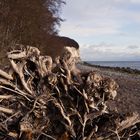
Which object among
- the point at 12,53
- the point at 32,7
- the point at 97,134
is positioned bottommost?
the point at 97,134

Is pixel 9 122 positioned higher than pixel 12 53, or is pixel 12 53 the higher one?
pixel 12 53

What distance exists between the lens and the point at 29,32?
34344 mm

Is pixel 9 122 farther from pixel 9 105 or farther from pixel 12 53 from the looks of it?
pixel 12 53

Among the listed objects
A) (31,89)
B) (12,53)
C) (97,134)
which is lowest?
(97,134)

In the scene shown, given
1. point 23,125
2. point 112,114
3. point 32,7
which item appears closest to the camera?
point 23,125

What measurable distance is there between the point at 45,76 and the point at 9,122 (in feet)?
3.59

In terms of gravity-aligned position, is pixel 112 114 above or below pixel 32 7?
below

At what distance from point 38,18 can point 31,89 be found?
80.6ft

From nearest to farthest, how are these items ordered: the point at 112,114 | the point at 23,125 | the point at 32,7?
1. the point at 23,125
2. the point at 112,114
3. the point at 32,7

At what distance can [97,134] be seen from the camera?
10.8m

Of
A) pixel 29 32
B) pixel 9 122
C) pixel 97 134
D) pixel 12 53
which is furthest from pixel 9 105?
pixel 29 32

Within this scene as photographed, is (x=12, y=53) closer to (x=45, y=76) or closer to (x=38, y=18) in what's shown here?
(x=45, y=76)

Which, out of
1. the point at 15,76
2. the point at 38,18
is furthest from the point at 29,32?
the point at 15,76

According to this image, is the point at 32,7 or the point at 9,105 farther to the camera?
the point at 32,7
